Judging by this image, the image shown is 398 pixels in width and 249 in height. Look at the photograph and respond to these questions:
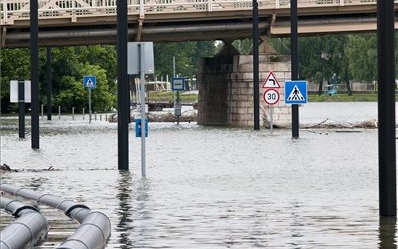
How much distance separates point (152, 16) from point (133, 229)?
162ft

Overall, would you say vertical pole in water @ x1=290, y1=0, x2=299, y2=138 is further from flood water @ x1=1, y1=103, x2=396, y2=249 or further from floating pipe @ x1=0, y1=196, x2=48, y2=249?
floating pipe @ x1=0, y1=196, x2=48, y2=249

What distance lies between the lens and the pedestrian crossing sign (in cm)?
4747

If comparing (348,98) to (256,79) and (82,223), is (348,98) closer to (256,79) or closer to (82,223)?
(256,79)

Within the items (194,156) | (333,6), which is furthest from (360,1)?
(194,156)

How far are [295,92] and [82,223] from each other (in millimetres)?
32483

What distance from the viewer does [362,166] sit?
3089cm

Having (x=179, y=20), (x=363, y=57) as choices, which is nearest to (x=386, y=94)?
(x=179, y=20)

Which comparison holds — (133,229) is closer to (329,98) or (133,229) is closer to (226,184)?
(226,184)

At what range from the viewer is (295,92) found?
47.7m

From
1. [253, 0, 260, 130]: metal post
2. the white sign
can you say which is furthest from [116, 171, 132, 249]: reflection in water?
[253, 0, 260, 130]: metal post

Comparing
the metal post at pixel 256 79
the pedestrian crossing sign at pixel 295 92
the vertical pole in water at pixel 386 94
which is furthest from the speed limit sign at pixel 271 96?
the vertical pole in water at pixel 386 94

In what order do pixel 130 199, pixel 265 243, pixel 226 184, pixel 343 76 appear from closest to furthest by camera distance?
pixel 265 243 → pixel 130 199 → pixel 226 184 → pixel 343 76

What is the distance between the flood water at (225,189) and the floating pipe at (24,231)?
2.52 ft

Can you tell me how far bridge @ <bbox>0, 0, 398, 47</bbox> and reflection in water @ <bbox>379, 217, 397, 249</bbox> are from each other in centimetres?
4816
